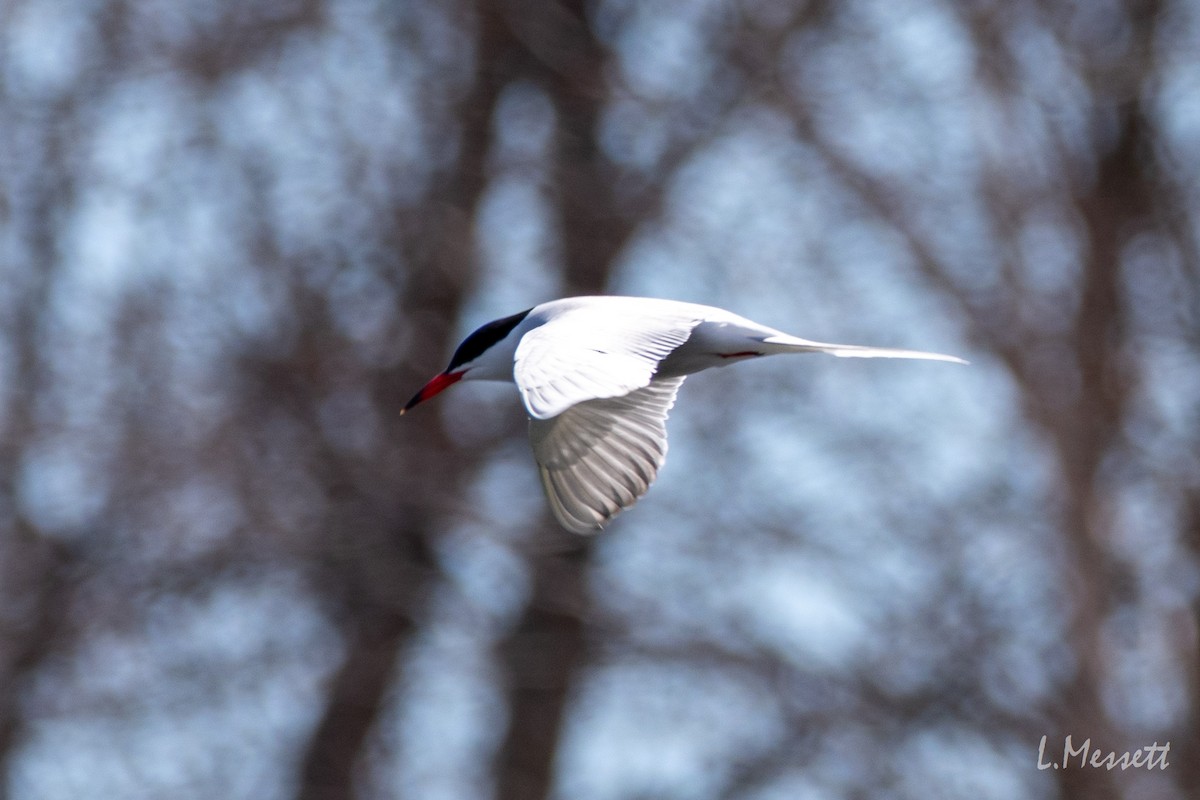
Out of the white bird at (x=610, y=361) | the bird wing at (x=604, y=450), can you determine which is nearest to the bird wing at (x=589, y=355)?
the white bird at (x=610, y=361)

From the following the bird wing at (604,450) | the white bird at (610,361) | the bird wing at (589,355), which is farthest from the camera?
the bird wing at (604,450)

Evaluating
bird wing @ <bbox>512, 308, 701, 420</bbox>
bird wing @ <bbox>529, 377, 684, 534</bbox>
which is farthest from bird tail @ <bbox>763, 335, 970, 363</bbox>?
bird wing @ <bbox>529, 377, 684, 534</bbox>

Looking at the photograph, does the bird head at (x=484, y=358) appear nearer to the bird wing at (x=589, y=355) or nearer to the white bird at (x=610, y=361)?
the white bird at (x=610, y=361)

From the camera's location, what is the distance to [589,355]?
4.01 m

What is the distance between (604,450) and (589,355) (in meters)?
1.15

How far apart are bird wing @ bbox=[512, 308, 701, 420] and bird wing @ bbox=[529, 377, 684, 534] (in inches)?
19.7

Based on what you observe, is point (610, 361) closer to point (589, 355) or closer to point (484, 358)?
point (589, 355)

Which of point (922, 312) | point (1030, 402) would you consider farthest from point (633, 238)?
point (1030, 402)

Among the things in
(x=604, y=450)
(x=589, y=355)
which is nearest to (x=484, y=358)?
(x=604, y=450)

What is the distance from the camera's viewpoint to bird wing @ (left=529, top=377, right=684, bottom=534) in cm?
493

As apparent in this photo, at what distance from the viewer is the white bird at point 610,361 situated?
13.8 ft

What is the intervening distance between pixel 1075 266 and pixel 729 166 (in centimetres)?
182

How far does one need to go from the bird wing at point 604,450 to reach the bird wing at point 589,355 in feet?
1.64

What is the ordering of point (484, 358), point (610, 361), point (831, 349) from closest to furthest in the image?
point (610, 361), point (831, 349), point (484, 358)
